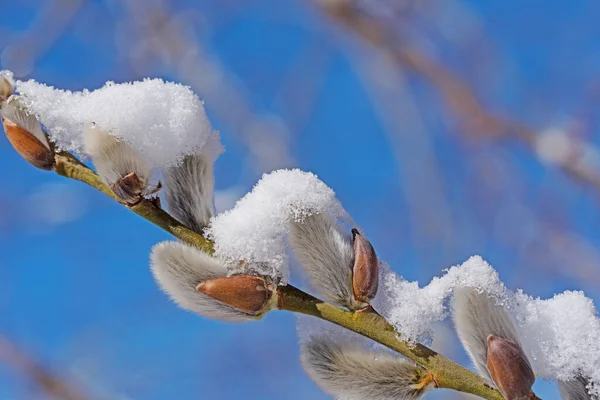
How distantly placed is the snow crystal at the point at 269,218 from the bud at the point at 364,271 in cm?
5

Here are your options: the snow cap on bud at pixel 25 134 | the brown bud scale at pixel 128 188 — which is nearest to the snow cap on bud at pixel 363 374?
the brown bud scale at pixel 128 188

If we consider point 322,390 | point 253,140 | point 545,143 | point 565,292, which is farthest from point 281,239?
point 253,140

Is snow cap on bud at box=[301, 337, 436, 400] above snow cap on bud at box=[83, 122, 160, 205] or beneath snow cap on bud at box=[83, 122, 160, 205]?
beneath

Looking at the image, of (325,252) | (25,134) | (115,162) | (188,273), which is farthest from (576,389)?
(25,134)

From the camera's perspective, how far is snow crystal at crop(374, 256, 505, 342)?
672 millimetres

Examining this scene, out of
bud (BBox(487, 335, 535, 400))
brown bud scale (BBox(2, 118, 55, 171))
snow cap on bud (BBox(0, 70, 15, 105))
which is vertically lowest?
bud (BBox(487, 335, 535, 400))

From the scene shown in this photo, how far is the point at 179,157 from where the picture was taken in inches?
28.6

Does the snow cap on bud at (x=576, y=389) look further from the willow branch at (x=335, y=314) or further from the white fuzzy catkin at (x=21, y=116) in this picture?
the white fuzzy catkin at (x=21, y=116)

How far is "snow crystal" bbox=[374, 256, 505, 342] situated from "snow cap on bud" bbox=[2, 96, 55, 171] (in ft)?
1.28

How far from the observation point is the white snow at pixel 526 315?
2.22ft

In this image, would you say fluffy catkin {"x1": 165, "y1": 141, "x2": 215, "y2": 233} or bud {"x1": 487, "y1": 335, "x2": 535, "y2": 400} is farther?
fluffy catkin {"x1": 165, "y1": 141, "x2": 215, "y2": 233}

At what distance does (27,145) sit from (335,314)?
37 centimetres

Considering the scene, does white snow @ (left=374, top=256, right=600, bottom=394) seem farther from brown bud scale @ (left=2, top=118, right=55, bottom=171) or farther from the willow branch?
brown bud scale @ (left=2, top=118, right=55, bottom=171)

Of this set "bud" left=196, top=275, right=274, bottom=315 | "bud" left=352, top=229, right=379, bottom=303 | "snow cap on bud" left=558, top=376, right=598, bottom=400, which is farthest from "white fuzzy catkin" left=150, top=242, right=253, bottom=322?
"snow cap on bud" left=558, top=376, right=598, bottom=400
